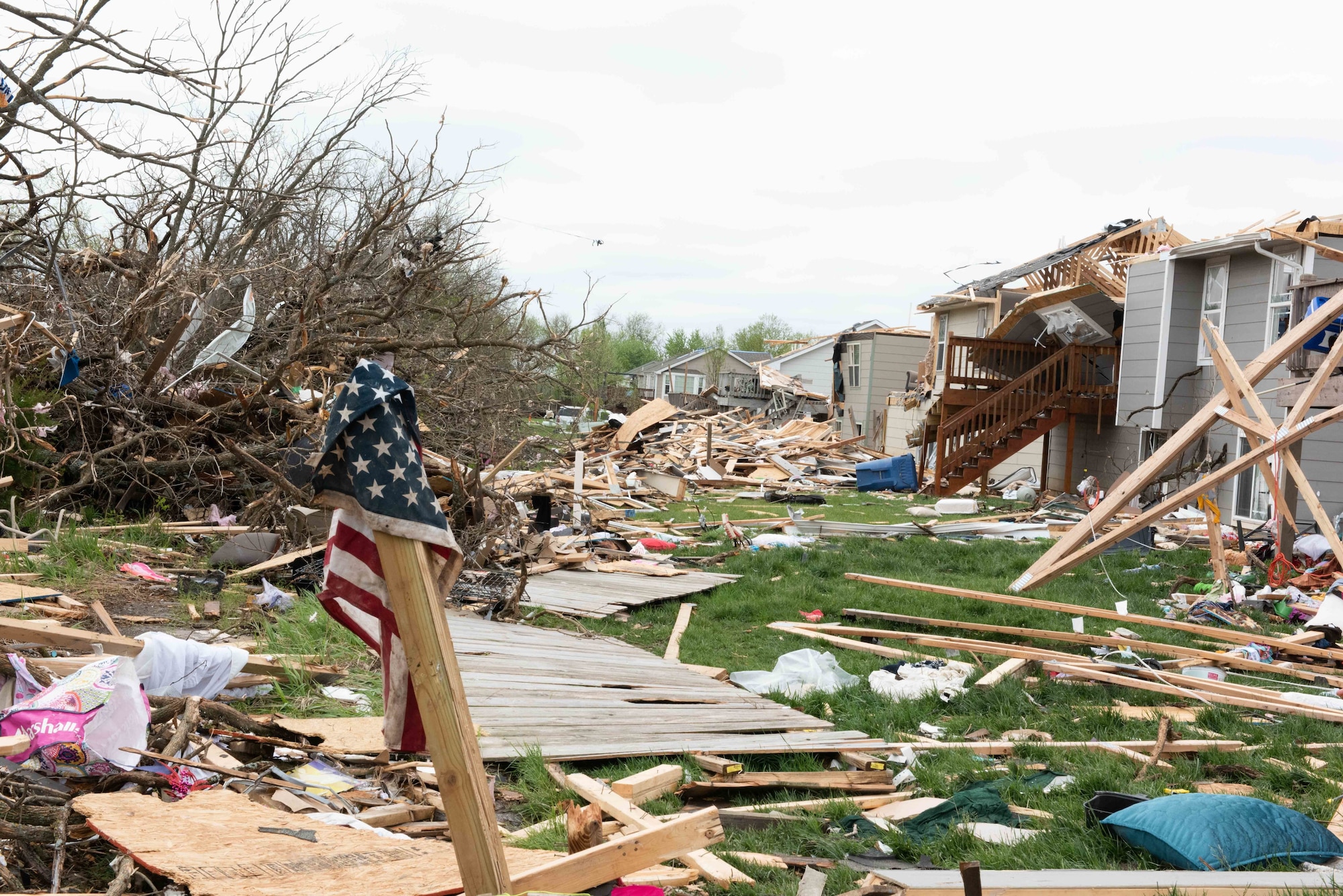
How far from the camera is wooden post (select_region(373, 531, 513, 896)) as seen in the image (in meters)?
2.61

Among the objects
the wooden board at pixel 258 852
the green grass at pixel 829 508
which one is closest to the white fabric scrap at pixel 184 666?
the wooden board at pixel 258 852

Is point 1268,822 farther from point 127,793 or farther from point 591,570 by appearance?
point 591,570

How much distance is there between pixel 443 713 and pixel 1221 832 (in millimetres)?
3194

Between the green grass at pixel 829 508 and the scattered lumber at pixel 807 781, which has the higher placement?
the green grass at pixel 829 508

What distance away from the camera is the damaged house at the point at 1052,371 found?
73.9 ft

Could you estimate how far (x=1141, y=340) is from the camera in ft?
65.9

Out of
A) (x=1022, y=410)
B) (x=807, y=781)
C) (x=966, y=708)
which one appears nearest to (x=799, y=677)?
(x=966, y=708)

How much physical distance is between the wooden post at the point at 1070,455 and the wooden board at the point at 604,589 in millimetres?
13842

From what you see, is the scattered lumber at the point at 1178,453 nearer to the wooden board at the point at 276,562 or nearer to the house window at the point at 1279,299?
the wooden board at the point at 276,562

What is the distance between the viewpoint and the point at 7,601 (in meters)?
7.10

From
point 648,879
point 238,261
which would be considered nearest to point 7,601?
point 648,879

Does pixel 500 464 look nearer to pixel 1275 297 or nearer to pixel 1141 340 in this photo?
pixel 1275 297

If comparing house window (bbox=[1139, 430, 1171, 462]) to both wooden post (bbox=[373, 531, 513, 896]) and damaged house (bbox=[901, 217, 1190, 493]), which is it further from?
wooden post (bbox=[373, 531, 513, 896])

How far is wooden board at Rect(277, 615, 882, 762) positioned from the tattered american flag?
2.69 m
